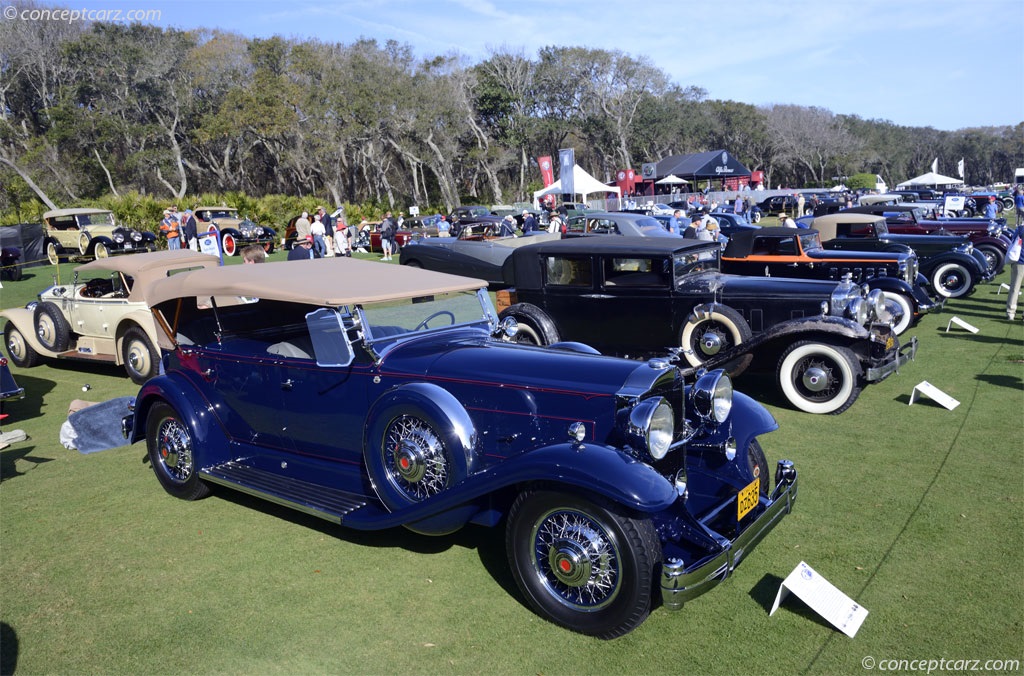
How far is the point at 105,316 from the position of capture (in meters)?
9.06

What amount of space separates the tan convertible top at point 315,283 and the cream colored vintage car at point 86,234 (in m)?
17.8

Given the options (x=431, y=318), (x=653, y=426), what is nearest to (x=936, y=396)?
(x=653, y=426)

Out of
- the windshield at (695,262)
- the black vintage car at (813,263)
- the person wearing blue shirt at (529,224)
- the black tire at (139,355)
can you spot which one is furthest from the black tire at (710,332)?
the person wearing blue shirt at (529,224)

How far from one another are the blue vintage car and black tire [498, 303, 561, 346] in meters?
3.11

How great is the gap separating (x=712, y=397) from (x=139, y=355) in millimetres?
7444

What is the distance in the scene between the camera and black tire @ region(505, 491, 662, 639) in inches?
128

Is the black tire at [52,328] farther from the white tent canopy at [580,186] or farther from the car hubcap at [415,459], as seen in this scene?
the white tent canopy at [580,186]

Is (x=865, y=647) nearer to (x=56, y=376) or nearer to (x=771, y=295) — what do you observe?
(x=771, y=295)

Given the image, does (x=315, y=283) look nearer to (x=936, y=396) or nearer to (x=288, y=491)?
(x=288, y=491)

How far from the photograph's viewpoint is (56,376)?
9648 millimetres

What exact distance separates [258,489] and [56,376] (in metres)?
6.82

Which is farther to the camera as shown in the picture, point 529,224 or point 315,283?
point 529,224

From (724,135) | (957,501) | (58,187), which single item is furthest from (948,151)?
(957,501)

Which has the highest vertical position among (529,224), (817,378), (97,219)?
(97,219)
